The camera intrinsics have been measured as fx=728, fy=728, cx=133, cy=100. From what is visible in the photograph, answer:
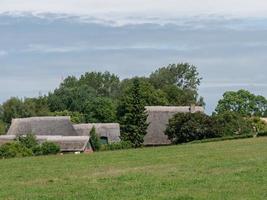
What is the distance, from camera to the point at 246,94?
123m

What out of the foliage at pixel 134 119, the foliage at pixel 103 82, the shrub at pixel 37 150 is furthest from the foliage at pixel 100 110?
the shrub at pixel 37 150

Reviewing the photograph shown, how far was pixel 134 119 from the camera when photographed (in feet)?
262

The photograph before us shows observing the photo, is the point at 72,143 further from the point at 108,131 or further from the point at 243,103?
the point at 243,103

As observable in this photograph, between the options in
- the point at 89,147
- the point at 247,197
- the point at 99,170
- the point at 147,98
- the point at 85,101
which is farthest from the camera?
the point at 85,101

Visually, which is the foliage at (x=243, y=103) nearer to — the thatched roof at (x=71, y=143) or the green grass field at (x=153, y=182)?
the thatched roof at (x=71, y=143)

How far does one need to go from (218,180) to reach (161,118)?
6644cm

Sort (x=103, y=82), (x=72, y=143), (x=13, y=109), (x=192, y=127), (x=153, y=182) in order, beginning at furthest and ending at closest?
(x=103, y=82)
(x=13, y=109)
(x=192, y=127)
(x=72, y=143)
(x=153, y=182)

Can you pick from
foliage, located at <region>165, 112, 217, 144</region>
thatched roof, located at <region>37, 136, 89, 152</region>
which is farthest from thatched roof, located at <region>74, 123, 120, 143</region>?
thatched roof, located at <region>37, 136, 89, 152</region>

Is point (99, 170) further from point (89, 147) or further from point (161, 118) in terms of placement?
point (161, 118)

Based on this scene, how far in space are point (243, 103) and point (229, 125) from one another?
5309 centimetres

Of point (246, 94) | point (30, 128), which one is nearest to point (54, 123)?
point (30, 128)

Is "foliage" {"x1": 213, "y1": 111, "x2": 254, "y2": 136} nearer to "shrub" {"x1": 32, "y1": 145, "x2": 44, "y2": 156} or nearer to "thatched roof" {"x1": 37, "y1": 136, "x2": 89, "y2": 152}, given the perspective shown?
"thatched roof" {"x1": 37, "y1": 136, "x2": 89, "y2": 152}

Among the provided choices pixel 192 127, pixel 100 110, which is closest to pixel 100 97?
pixel 100 110

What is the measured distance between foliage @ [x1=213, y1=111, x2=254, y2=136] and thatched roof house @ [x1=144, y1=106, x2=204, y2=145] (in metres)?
11.4
